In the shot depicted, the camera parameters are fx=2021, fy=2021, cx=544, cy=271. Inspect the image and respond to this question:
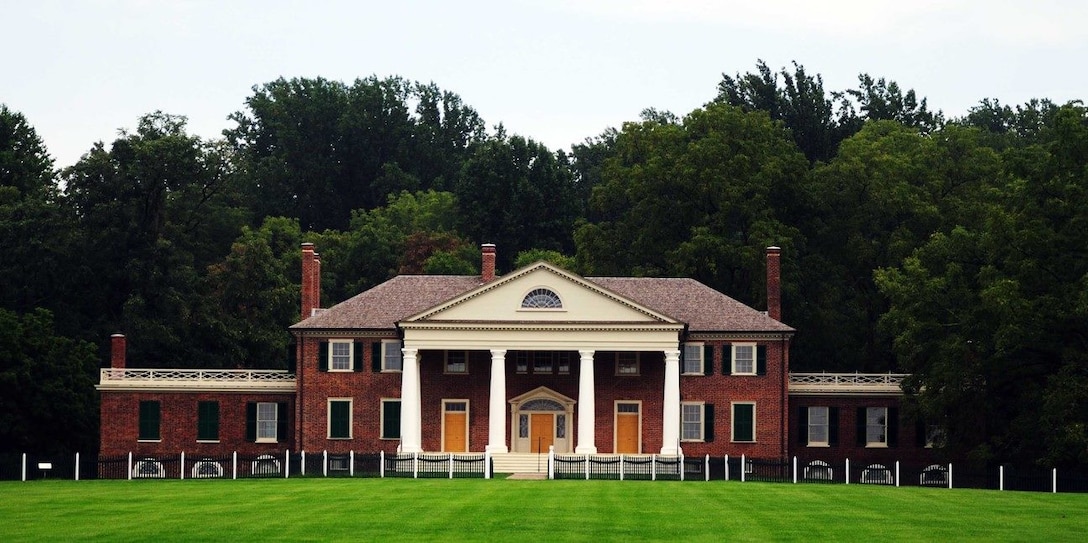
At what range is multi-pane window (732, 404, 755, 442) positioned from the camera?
8119 centimetres

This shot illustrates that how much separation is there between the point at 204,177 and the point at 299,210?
31.0 metres

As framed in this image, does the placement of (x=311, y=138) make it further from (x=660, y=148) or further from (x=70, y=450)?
(x=70, y=450)

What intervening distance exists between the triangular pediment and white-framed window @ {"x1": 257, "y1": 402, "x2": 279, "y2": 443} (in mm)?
8063

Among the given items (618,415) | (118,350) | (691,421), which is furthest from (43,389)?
Answer: (691,421)

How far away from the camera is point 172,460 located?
6969cm

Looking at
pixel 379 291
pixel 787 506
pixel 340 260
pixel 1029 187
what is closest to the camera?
pixel 787 506

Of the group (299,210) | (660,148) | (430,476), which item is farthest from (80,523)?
(299,210)

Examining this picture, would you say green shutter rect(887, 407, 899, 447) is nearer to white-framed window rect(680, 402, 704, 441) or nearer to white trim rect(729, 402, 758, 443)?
white trim rect(729, 402, 758, 443)

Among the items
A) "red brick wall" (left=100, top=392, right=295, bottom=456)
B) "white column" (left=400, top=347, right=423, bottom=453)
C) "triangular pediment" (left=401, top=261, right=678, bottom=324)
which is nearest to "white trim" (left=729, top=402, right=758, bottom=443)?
"triangular pediment" (left=401, top=261, right=678, bottom=324)

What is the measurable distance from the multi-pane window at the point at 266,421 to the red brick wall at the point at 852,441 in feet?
69.4

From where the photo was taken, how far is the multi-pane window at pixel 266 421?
82.4 metres

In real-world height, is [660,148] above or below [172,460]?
above

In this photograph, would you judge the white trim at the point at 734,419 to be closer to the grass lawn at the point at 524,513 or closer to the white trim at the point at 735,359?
the white trim at the point at 735,359

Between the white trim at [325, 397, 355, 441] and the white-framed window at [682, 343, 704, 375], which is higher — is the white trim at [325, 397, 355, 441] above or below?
below
